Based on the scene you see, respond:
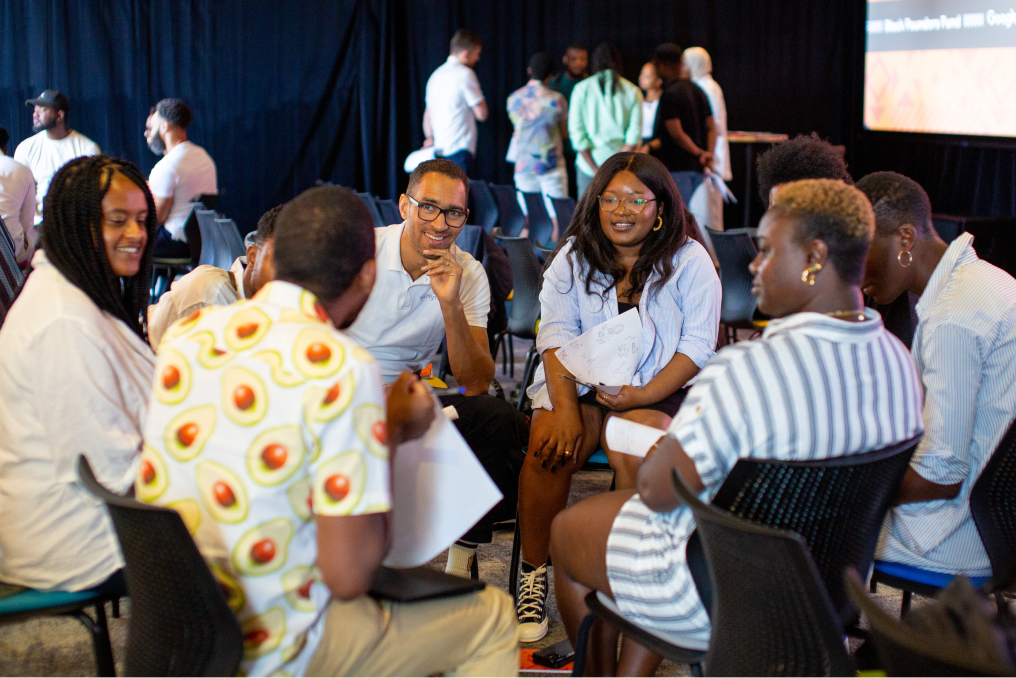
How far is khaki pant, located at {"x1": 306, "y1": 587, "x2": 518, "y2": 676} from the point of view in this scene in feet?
4.82

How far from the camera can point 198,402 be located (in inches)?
53.6

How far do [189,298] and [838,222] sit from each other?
1626mm

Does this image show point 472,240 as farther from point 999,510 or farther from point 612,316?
point 999,510

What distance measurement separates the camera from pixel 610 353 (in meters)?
2.72

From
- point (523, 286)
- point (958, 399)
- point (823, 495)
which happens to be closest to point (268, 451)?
point (823, 495)

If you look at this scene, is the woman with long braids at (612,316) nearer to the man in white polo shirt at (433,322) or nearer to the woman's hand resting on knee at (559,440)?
the woman's hand resting on knee at (559,440)

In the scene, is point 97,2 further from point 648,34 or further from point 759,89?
point 759,89

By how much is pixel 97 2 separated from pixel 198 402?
9.21 meters

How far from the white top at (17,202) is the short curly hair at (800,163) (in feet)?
12.6

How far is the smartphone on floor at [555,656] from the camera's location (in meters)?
2.37

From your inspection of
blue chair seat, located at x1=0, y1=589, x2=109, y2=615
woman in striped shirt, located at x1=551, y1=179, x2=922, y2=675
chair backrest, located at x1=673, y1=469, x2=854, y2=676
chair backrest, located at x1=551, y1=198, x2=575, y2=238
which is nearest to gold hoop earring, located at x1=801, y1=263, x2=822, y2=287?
woman in striped shirt, located at x1=551, y1=179, x2=922, y2=675

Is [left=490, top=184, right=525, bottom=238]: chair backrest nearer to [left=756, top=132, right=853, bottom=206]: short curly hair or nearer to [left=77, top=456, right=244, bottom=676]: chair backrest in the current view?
[left=756, top=132, right=853, bottom=206]: short curly hair

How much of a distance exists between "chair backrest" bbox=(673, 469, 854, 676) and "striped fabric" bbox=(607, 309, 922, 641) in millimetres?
130

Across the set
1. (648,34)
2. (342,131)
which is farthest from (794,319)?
(648,34)
